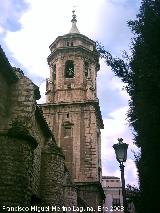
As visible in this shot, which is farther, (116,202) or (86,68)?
(116,202)

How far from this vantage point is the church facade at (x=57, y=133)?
431 inches

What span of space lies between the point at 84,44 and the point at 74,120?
8116 mm

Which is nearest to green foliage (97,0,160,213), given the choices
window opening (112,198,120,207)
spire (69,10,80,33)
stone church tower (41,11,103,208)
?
stone church tower (41,11,103,208)

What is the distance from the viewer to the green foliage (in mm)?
10211

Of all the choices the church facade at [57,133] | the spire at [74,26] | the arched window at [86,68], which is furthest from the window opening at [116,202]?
the spire at [74,26]

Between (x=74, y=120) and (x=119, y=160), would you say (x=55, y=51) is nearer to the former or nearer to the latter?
(x=74, y=120)

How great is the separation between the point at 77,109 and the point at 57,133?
252 centimetres

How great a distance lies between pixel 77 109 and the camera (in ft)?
97.9

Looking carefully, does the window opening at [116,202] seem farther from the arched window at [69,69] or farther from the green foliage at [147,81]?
the green foliage at [147,81]

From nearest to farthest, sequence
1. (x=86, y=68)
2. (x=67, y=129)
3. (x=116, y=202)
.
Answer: (x=67, y=129) → (x=86, y=68) → (x=116, y=202)

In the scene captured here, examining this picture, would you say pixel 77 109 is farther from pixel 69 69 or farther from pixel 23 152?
pixel 23 152

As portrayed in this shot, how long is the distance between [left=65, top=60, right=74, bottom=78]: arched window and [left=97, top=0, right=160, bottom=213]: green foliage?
20.0 meters

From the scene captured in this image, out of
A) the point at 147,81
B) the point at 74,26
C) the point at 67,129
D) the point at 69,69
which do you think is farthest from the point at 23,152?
the point at 74,26

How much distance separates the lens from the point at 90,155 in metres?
28.0
